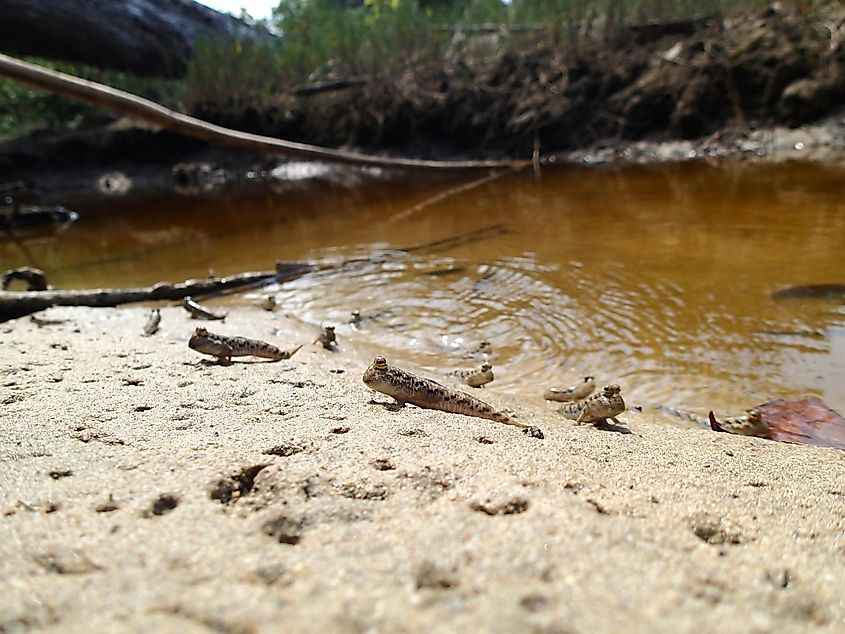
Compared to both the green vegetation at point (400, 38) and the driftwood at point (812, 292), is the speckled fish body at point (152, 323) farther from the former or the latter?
the green vegetation at point (400, 38)

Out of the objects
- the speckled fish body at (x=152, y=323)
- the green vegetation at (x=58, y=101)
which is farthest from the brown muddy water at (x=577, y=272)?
the green vegetation at (x=58, y=101)

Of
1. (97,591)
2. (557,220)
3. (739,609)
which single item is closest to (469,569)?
(739,609)

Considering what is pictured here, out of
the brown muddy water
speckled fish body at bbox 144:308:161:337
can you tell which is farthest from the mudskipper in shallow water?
speckled fish body at bbox 144:308:161:337

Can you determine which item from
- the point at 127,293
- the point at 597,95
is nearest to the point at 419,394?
the point at 127,293

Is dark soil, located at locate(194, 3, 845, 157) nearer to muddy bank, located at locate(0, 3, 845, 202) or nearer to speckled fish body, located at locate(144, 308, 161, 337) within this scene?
muddy bank, located at locate(0, 3, 845, 202)

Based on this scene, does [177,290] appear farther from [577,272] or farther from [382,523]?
[382,523]

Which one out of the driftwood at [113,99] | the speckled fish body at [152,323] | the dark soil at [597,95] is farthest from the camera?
the dark soil at [597,95]
